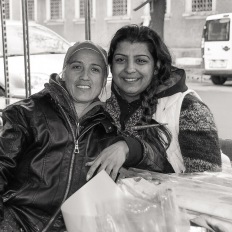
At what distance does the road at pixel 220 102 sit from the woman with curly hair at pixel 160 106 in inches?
169

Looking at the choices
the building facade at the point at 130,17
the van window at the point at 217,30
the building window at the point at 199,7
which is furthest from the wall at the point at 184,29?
the van window at the point at 217,30

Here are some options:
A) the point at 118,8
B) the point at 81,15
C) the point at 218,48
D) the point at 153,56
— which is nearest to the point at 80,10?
the point at 81,15

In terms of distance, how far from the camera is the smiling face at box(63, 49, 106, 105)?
6.13ft

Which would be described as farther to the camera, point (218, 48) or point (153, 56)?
point (218, 48)

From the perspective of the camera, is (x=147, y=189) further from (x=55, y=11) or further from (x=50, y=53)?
(x=55, y=11)

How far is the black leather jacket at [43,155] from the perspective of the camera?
69.2 inches

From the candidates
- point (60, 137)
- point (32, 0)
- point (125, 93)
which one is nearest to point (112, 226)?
point (60, 137)

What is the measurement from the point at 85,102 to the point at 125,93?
0.26 meters

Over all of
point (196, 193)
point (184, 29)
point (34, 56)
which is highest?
point (184, 29)

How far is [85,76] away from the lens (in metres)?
1.87

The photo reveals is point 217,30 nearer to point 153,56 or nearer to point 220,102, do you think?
point 220,102

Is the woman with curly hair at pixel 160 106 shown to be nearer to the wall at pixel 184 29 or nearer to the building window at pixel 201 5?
the wall at pixel 184 29

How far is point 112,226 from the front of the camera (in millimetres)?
1178

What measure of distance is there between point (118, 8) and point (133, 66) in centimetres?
1724
